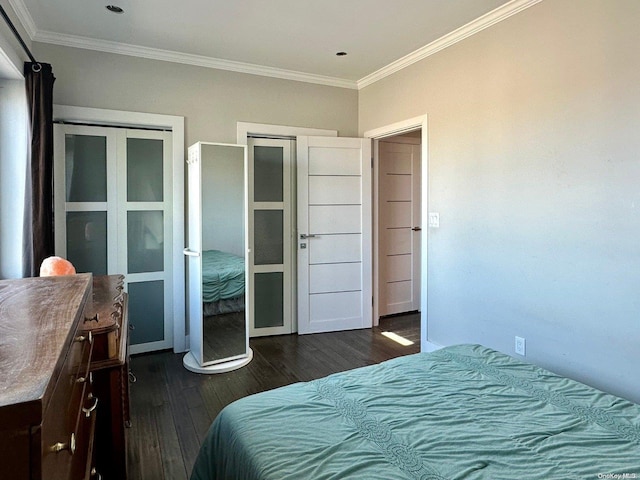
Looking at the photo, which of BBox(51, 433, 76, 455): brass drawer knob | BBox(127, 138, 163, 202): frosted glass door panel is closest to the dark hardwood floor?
BBox(51, 433, 76, 455): brass drawer knob

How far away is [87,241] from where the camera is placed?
351 cm

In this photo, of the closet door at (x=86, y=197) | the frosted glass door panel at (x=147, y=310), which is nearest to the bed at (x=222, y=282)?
the frosted glass door panel at (x=147, y=310)

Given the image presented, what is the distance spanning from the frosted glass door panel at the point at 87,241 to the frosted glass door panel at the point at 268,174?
1.41m

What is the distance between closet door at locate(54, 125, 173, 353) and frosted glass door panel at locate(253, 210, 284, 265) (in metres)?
0.85

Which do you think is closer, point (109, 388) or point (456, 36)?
point (109, 388)

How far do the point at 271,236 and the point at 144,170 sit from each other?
4.40 feet

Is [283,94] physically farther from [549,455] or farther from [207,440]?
[549,455]

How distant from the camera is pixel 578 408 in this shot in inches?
58.1

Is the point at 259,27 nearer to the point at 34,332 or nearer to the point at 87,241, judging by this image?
the point at 87,241

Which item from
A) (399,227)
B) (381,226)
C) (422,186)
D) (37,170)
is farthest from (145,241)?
(399,227)

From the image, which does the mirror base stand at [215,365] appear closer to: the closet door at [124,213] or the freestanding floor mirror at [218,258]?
the freestanding floor mirror at [218,258]

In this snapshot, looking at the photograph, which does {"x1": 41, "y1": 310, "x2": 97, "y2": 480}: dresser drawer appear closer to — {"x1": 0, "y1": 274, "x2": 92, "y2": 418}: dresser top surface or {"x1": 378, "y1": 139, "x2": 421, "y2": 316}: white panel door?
{"x1": 0, "y1": 274, "x2": 92, "y2": 418}: dresser top surface

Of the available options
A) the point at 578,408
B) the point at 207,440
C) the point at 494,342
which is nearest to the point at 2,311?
the point at 207,440

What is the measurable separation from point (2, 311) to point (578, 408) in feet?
5.88
